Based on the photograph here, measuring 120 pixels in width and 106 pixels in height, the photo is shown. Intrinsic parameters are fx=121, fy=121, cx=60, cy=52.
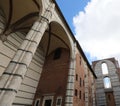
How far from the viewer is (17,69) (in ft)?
14.0

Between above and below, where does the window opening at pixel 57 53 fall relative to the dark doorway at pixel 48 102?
A: above

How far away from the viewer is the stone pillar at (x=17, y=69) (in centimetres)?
371

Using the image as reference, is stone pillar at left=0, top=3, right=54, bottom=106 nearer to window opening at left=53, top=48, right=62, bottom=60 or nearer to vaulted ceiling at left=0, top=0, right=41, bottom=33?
vaulted ceiling at left=0, top=0, right=41, bottom=33

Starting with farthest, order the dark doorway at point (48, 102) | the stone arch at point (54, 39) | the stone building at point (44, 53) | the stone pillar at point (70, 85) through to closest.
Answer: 1. the stone arch at point (54, 39)
2. the dark doorway at point (48, 102)
3. the stone pillar at point (70, 85)
4. the stone building at point (44, 53)

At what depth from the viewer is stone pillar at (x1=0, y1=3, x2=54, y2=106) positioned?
12.2ft

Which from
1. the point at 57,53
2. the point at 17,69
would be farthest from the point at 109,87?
the point at 17,69

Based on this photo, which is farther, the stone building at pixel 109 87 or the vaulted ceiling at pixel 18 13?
the stone building at pixel 109 87

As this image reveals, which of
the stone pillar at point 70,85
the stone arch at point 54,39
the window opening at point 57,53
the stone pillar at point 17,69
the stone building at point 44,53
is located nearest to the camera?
the stone pillar at point 17,69

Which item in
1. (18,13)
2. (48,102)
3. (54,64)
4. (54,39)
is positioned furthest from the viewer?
(54,64)

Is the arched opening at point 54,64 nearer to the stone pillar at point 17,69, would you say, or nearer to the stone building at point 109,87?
the stone pillar at point 17,69

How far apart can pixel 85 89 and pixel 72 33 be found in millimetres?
5700

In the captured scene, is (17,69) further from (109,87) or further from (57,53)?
(109,87)

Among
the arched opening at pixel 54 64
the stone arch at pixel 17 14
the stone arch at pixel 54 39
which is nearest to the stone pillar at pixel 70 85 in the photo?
the arched opening at pixel 54 64

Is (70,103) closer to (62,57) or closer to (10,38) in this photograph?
(62,57)
